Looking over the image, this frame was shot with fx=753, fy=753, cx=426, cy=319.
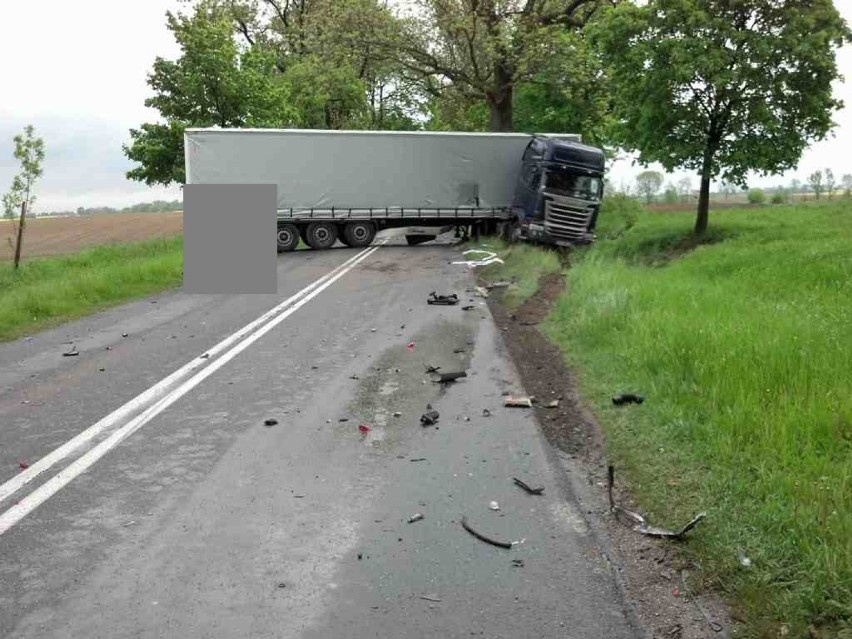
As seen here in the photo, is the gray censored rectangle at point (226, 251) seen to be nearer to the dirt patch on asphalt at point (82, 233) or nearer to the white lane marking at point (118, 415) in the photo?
the white lane marking at point (118, 415)

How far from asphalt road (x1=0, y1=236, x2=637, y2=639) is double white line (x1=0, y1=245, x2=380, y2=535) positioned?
3 centimetres

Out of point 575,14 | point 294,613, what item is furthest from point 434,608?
point 575,14

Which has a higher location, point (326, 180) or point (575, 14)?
point (575, 14)

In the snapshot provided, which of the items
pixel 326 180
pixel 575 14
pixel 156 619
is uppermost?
pixel 575 14

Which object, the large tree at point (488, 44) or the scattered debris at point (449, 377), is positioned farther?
the large tree at point (488, 44)

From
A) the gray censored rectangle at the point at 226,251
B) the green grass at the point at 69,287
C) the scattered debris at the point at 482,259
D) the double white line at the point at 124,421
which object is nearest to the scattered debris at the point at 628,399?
the double white line at the point at 124,421

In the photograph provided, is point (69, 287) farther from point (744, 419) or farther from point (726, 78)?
point (726, 78)

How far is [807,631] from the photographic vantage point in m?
3.07

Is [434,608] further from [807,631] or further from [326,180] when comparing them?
[326,180]

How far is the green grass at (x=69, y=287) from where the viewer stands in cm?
1200

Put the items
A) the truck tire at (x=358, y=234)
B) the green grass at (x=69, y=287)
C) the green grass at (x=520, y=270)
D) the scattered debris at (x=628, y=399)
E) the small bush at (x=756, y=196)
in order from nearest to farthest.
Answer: the scattered debris at (x=628, y=399), the green grass at (x=69, y=287), the green grass at (x=520, y=270), the truck tire at (x=358, y=234), the small bush at (x=756, y=196)

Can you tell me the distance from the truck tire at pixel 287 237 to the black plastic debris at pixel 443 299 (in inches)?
513

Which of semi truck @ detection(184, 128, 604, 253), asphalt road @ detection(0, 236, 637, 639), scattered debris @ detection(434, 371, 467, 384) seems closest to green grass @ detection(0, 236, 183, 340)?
asphalt road @ detection(0, 236, 637, 639)

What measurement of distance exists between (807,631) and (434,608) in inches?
61.0
